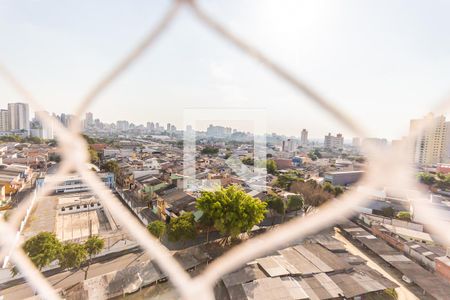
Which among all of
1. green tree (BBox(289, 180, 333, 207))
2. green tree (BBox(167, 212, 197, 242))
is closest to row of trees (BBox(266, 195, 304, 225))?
green tree (BBox(289, 180, 333, 207))

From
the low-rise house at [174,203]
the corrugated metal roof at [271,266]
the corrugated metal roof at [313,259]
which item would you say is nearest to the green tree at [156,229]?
the low-rise house at [174,203]

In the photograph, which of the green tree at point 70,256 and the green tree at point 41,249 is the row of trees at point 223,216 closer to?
the green tree at point 70,256

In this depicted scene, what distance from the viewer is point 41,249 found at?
9.29ft

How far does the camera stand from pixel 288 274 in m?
3.01

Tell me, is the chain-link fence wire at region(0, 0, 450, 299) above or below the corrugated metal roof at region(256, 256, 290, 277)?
above

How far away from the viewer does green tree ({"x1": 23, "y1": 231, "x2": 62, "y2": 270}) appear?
9.16 ft

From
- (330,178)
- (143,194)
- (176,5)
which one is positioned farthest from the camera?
(330,178)

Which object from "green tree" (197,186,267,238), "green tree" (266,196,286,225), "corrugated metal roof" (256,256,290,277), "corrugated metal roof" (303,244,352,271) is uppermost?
"green tree" (197,186,267,238)

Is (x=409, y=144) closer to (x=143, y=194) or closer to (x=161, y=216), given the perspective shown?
(x=161, y=216)

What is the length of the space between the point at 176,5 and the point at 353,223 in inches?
229

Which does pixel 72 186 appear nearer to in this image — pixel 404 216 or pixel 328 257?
pixel 328 257

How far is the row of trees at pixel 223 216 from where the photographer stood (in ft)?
11.8

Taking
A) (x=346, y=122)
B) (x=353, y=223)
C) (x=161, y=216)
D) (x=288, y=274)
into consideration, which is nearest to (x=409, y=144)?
(x=346, y=122)

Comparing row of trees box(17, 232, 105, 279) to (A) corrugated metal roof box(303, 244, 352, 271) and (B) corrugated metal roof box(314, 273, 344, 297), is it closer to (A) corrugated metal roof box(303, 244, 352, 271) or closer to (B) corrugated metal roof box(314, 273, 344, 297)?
(B) corrugated metal roof box(314, 273, 344, 297)
